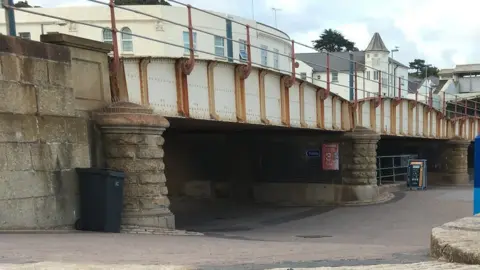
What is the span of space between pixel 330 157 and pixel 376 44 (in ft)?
170

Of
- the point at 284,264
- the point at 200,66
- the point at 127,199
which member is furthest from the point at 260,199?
the point at 284,264

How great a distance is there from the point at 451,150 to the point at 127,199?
2627 centimetres

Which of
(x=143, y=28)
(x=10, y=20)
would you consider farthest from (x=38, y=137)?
(x=143, y=28)

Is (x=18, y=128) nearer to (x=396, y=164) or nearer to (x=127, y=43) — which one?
(x=127, y=43)

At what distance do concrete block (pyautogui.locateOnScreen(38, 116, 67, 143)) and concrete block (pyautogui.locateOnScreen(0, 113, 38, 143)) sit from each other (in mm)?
112

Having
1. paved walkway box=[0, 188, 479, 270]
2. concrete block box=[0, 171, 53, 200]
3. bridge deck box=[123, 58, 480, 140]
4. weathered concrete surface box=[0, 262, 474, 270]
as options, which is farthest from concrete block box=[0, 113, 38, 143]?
weathered concrete surface box=[0, 262, 474, 270]

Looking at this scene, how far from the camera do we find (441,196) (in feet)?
72.0

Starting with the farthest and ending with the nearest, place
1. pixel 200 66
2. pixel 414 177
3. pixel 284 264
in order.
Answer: pixel 414 177 < pixel 200 66 < pixel 284 264

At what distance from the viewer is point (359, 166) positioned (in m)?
19.5

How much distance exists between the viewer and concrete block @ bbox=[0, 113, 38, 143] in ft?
24.3

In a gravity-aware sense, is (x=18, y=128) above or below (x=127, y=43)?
below

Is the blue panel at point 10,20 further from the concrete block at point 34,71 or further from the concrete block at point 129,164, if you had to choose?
the concrete block at point 129,164

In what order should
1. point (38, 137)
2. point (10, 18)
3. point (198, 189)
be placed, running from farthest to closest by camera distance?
point (198, 189), point (10, 18), point (38, 137)

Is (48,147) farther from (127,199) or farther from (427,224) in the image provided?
(427,224)
